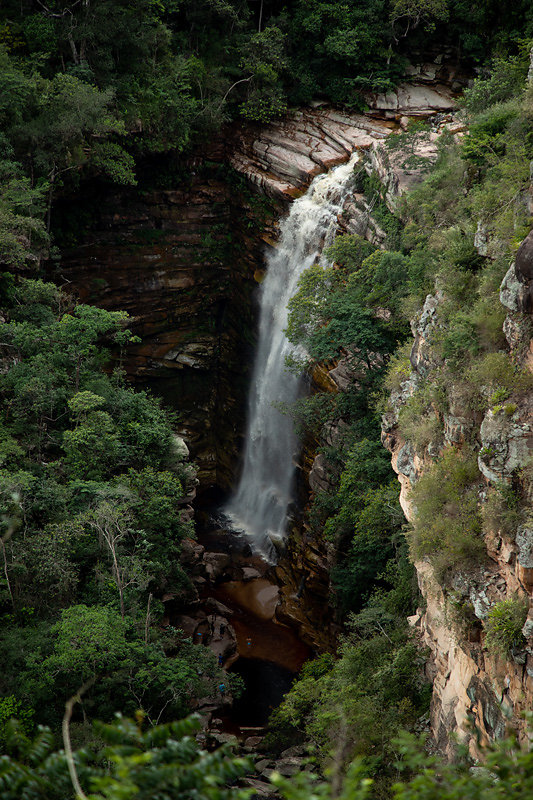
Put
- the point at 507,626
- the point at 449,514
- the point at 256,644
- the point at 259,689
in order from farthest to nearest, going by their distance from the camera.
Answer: the point at 256,644
the point at 259,689
the point at 449,514
the point at 507,626

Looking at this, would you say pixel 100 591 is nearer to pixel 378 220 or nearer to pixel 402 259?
pixel 402 259

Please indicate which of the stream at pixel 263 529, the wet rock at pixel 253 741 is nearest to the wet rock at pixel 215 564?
the stream at pixel 263 529

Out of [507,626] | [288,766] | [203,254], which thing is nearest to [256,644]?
[288,766]

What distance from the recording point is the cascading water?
2538cm

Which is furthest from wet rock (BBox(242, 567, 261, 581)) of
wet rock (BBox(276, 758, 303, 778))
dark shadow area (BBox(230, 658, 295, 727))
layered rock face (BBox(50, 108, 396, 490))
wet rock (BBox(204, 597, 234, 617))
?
wet rock (BBox(276, 758, 303, 778))

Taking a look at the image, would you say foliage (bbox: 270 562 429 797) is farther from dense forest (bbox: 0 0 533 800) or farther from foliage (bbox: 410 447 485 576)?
foliage (bbox: 410 447 485 576)

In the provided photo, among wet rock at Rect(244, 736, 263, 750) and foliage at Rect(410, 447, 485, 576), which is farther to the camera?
wet rock at Rect(244, 736, 263, 750)

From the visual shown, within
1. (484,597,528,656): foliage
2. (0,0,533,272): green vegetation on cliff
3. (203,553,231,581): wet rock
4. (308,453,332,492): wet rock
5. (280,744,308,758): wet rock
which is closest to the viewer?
(484,597,528,656): foliage

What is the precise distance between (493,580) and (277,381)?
61.3 feet

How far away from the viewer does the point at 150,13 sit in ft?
88.9

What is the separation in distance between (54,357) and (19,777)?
16154 mm

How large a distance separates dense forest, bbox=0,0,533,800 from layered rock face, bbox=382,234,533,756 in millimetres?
200

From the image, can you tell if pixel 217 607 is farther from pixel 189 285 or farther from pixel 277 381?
pixel 189 285

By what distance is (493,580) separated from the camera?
10125mm
